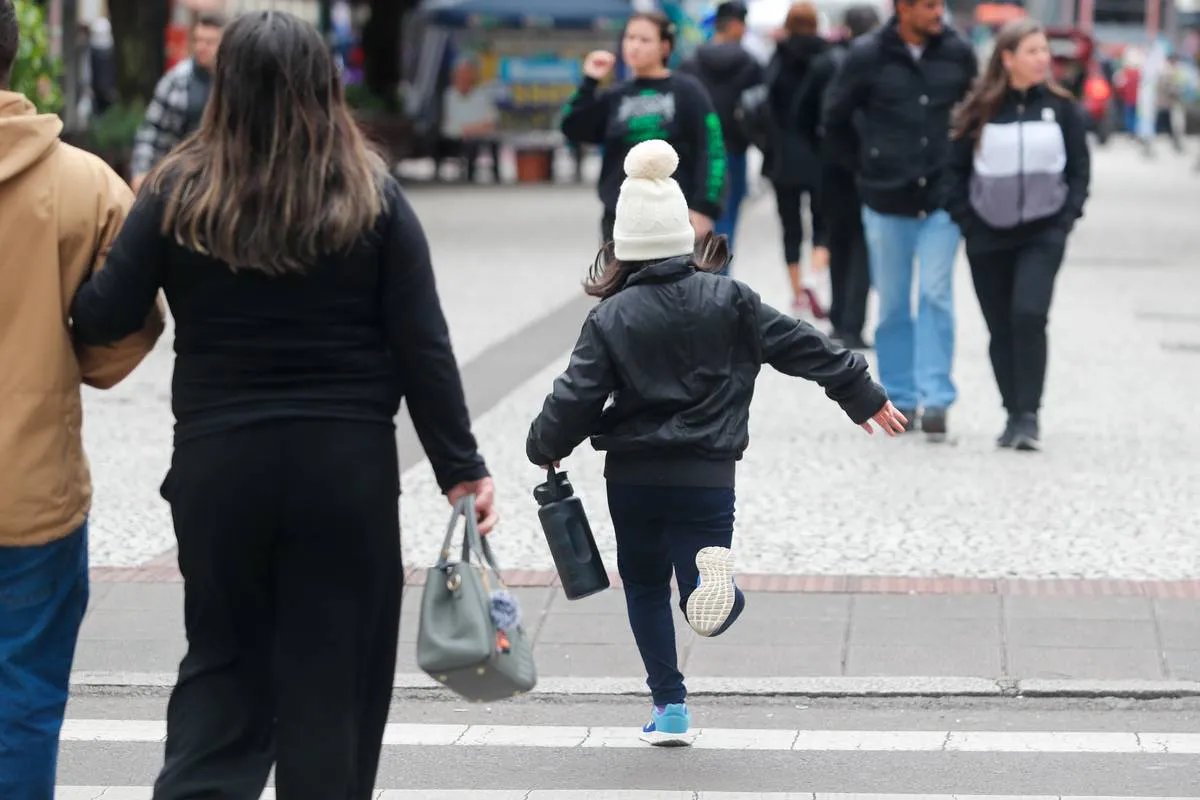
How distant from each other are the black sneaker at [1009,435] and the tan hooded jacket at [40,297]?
6110 mm

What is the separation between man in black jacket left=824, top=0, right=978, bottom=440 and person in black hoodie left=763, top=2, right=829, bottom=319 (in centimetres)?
275

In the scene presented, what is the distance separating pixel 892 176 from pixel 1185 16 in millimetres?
52416

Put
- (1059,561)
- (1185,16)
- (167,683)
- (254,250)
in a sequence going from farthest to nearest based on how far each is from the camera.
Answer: (1185,16) < (1059,561) < (167,683) < (254,250)

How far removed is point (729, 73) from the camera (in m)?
13.7

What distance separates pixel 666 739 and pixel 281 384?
6.69 feet

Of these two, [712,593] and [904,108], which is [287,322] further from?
[904,108]

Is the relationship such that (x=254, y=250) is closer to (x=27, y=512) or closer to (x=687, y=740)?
(x=27, y=512)

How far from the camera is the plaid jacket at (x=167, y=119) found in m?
11.2

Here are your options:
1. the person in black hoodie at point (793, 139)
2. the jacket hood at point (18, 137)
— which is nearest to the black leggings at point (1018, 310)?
the person in black hoodie at point (793, 139)

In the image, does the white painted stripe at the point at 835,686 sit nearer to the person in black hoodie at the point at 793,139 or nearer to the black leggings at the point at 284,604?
the black leggings at the point at 284,604

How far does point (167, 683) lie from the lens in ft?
20.1

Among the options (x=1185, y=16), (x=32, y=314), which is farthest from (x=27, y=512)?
(x=1185, y=16)

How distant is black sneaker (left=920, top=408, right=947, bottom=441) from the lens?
9.87 metres

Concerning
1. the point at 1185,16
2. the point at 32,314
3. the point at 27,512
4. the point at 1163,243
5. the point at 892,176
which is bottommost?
the point at 1185,16
